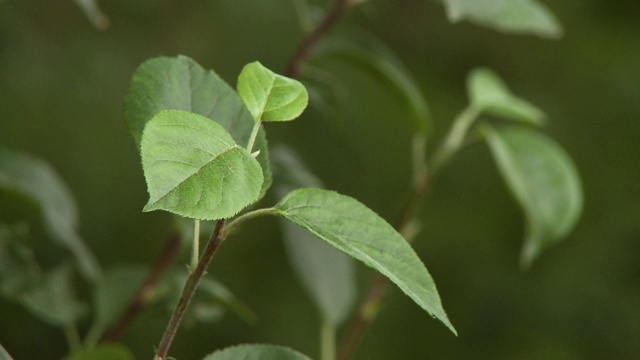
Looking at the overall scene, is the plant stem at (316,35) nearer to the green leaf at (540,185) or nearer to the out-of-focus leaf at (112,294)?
the green leaf at (540,185)

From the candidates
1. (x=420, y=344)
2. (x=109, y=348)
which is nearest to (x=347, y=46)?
(x=109, y=348)

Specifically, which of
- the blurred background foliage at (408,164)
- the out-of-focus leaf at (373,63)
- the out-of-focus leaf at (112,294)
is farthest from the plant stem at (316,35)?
the blurred background foliage at (408,164)

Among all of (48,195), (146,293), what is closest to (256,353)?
(146,293)

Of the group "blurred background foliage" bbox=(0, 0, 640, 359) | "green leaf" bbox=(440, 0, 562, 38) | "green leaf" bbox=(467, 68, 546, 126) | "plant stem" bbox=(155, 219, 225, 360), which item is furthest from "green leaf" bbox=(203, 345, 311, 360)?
"blurred background foliage" bbox=(0, 0, 640, 359)

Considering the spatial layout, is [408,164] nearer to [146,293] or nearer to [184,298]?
[146,293]

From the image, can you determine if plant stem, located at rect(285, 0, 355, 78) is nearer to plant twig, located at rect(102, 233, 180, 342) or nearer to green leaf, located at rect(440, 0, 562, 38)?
green leaf, located at rect(440, 0, 562, 38)
